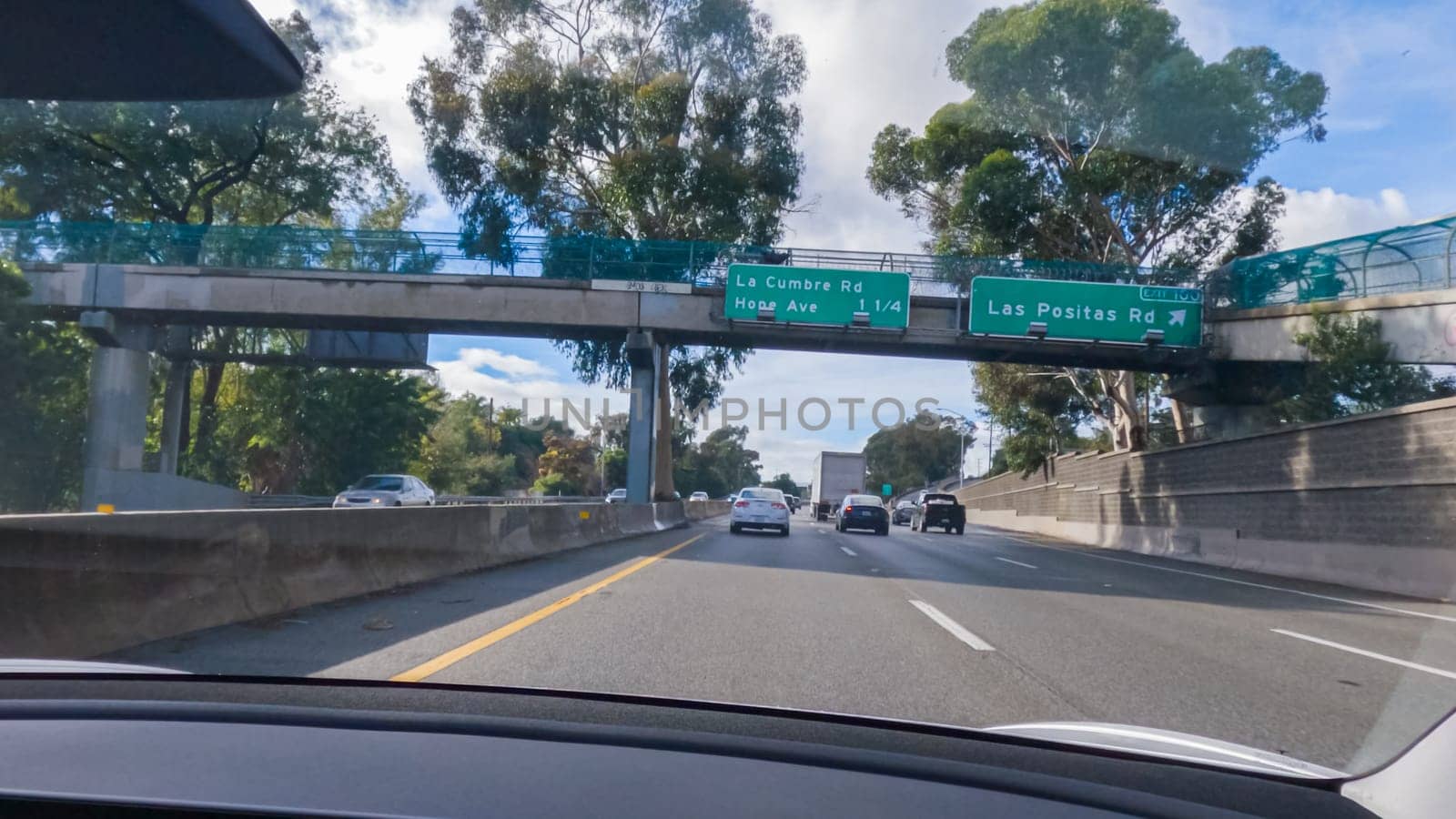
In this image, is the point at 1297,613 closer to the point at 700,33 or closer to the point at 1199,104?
the point at 1199,104

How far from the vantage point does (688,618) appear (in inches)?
414

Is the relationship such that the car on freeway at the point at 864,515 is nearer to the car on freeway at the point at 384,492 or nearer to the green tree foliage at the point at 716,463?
the car on freeway at the point at 384,492

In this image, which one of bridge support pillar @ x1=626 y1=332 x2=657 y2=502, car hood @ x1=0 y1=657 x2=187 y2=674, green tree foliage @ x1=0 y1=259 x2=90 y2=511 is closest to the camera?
car hood @ x1=0 y1=657 x2=187 y2=674

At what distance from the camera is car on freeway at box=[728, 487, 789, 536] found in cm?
3131

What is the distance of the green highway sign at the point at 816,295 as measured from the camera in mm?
27469

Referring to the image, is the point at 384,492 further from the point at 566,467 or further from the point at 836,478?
the point at 566,467

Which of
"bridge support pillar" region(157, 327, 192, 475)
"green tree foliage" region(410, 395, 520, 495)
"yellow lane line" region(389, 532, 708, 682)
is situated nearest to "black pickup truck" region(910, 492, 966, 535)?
"green tree foliage" region(410, 395, 520, 495)

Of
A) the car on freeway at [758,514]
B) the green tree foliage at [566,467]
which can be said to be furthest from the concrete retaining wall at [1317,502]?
the green tree foliage at [566,467]

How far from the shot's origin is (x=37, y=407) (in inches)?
1289

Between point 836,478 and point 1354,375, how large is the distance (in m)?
35.5

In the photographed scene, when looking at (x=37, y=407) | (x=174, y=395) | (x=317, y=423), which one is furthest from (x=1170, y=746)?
(x=317, y=423)

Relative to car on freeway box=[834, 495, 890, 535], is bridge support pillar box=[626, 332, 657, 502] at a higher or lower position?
higher

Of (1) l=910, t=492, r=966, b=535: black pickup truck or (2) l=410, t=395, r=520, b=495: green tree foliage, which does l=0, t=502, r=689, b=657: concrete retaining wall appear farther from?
(2) l=410, t=395, r=520, b=495: green tree foliage

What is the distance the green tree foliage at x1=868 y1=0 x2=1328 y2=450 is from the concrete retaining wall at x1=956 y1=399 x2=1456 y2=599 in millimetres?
5530
